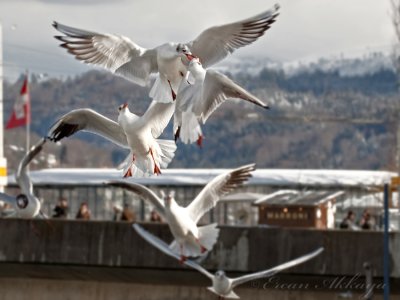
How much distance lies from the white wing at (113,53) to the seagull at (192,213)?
6.88 meters

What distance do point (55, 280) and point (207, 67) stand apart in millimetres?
11248

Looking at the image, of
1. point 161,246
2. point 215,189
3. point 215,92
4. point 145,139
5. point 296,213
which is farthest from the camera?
point 296,213

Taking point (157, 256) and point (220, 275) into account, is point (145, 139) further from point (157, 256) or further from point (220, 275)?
point (157, 256)

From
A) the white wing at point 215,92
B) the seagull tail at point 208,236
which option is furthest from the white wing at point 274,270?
the white wing at point 215,92

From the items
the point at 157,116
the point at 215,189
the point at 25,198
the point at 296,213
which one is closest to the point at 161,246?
the point at 215,189

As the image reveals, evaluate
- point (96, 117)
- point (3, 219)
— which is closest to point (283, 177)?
point (3, 219)

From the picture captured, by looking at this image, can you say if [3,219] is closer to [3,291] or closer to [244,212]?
[3,291]

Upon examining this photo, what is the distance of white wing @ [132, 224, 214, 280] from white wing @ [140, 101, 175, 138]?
784cm

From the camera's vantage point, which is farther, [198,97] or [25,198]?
[25,198]

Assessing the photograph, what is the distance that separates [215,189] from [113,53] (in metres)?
8.01

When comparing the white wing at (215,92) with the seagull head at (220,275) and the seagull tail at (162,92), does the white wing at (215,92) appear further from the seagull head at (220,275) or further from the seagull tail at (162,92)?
the seagull head at (220,275)

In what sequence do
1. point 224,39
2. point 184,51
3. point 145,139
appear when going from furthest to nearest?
point 224,39, point 145,139, point 184,51

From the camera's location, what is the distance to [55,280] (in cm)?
2788

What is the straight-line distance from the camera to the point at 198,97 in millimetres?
15859
